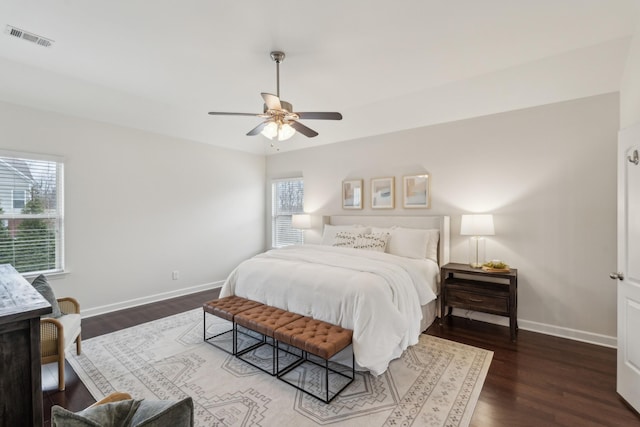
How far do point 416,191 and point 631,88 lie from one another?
2.40 m

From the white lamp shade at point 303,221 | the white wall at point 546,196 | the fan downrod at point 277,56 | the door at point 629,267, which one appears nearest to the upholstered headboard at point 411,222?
the white wall at point 546,196

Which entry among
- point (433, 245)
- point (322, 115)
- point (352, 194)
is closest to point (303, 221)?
point (352, 194)

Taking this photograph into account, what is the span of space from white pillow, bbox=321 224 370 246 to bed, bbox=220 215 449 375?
0.44 ft

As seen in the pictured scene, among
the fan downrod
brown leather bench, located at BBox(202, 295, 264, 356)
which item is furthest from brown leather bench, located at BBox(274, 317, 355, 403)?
the fan downrod

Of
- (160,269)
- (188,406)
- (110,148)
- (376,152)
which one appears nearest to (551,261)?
(376,152)

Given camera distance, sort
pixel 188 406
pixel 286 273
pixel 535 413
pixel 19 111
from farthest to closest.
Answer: pixel 19 111, pixel 286 273, pixel 535 413, pixel 188 406

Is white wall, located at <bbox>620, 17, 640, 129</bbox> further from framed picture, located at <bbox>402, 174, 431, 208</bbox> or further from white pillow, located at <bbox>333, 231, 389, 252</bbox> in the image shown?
white pillow, located at <bbox>333, 231, 389, 252</bbox>

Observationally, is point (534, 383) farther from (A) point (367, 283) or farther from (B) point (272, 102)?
(B) point (272, 102)

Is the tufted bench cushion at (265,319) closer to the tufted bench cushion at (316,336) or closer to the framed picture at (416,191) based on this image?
the tufted bench cushion at (316,336)

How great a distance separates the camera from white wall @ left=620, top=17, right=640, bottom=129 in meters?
2.37

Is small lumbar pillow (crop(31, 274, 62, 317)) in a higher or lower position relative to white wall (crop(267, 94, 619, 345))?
lower

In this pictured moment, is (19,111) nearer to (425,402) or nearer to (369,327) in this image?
(369,327)

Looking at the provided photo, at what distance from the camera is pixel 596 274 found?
3.16 metres

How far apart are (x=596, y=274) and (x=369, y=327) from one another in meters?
2.68
